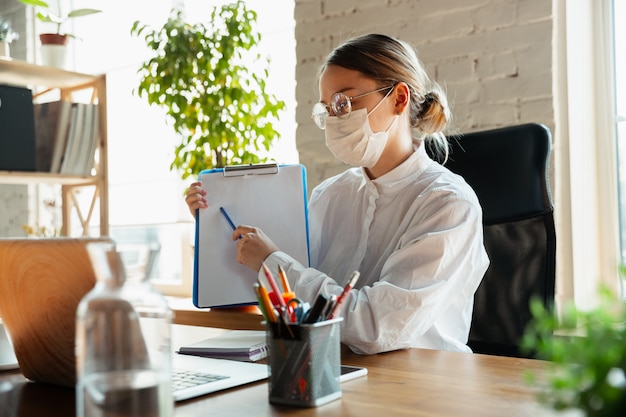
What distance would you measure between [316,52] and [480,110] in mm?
696

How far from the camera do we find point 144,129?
3.68 meters

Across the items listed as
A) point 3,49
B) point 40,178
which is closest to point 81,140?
point 40,178

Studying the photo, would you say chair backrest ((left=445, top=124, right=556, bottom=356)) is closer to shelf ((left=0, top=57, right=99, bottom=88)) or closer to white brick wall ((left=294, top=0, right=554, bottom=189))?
white brick wall ((left=294, top=0, right=554, bottom=189))

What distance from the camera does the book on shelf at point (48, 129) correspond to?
276 centimetres

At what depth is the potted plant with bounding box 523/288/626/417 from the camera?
282 mm

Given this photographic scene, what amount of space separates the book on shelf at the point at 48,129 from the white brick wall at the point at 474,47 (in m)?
1.04

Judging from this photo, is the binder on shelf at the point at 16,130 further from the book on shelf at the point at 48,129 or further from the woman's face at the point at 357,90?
the woman's face at the point at 357,90

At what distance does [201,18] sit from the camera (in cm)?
337

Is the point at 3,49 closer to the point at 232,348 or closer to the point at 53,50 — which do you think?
the point at 53,50

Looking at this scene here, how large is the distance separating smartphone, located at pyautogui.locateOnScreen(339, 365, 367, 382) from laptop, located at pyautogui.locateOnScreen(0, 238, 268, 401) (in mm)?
100

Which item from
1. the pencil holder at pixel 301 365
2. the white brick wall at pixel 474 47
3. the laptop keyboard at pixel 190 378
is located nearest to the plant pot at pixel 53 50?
the white brick wall at pixel 474 47

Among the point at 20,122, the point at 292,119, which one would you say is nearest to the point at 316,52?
the point at 292,119

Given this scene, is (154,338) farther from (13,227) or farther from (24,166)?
(13,227)

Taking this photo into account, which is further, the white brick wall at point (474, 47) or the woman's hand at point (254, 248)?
the white brick wall at point (474, 47)
